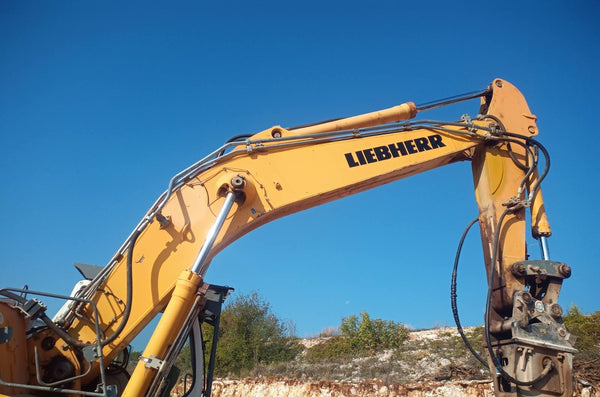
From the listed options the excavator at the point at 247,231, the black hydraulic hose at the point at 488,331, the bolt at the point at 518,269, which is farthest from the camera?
the bolt at the point at 518,269

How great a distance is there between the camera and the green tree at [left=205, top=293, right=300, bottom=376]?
68.4 ft

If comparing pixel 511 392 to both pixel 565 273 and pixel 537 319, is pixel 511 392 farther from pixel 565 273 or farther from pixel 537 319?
pixel 565 273

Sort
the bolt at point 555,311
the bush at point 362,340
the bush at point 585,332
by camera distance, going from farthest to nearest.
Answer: the bush at point 362,340, the bush at point 585,332, the bolt at point 555,311

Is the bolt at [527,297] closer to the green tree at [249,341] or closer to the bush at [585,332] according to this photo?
the bush at [585,332]

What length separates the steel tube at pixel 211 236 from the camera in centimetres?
412

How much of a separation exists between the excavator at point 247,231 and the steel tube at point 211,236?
1 centimetres

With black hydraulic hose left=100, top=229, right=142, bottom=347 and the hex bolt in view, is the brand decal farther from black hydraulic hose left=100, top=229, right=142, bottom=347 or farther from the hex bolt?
black hydraulic hose left=100, top=229, right=142, bottom=347

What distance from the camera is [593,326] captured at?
44.7 feet

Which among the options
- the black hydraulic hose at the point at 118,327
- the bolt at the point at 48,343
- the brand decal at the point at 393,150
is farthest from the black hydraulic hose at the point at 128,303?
the brand decal at the point at 393,150

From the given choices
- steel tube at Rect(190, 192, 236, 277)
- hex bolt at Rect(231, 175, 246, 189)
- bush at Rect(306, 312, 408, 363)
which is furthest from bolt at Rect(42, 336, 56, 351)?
bush at Rect(306, 312, 408, 363)

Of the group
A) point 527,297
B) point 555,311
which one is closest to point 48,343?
point 527,297

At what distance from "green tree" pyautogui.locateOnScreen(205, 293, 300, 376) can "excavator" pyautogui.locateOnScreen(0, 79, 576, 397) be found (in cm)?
1628

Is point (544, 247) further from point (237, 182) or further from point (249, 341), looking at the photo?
point (249, 341)

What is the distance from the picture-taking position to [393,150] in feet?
18.1
